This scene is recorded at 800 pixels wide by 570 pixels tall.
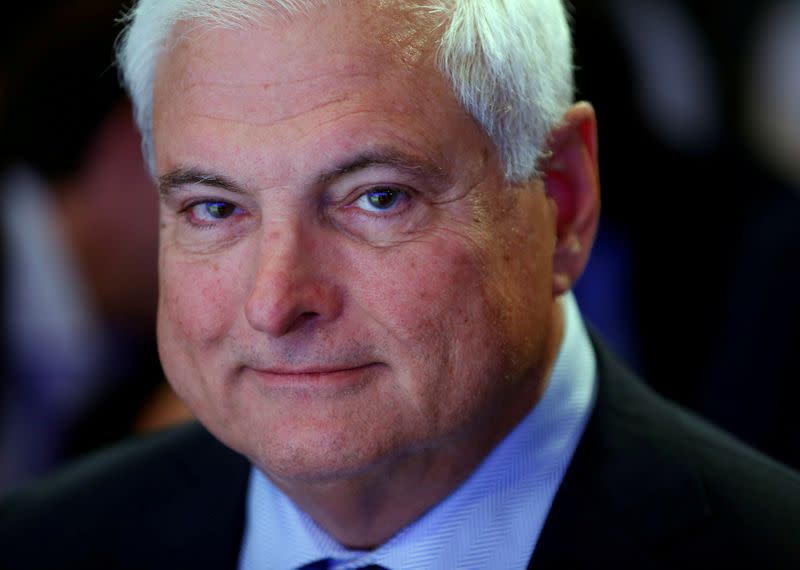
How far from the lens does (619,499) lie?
210 cm

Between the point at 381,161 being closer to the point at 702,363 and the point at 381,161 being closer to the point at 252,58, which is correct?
the point at 252,58

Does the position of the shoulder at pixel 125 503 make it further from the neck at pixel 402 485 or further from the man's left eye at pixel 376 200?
the man's left eye at pixel 376 200

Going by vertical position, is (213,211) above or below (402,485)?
above

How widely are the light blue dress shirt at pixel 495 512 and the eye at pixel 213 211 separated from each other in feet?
1.98

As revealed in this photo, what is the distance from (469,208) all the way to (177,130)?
53 centimetres

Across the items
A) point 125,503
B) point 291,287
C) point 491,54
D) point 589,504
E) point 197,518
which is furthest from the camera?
Answer: point 125,503

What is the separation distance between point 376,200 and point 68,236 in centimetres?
262

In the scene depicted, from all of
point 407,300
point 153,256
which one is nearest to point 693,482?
point 407,300

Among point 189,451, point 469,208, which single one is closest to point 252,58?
point 469,208

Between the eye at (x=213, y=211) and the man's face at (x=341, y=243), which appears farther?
the eye at (x=213, y=211)

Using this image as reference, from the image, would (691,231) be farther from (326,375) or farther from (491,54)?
(326,375)

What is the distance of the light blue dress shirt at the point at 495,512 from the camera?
6.82 ft

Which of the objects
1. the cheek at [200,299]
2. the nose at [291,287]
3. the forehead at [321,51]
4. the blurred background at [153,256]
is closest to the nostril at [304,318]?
the nose at [291,287]

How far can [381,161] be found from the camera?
1.87 metres
